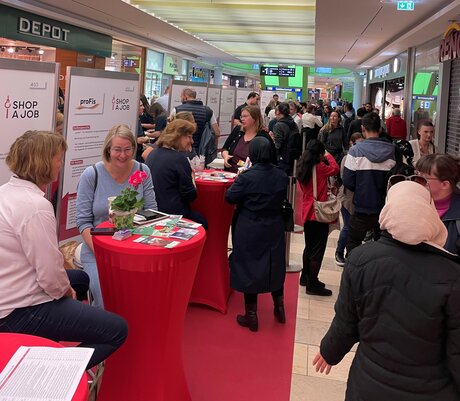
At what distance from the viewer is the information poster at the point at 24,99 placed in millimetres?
2764

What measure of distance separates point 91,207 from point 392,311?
189 cm

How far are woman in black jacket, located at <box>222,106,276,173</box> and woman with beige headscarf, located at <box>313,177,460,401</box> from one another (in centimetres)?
311

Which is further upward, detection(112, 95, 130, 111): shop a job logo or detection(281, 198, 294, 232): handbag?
detection(112, 95, 130, 111): shop a job logo

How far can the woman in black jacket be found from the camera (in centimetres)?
486

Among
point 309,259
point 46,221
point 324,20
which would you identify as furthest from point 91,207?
point 324,20

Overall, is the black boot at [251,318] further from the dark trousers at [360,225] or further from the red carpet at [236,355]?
the dark trousers at [360,225]

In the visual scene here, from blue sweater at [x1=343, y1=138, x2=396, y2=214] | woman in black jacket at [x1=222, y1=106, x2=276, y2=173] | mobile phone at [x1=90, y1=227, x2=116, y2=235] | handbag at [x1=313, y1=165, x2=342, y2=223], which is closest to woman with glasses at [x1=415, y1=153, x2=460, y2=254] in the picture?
blue sweater at [x1=343, y1=138, x2=396, y2=214]

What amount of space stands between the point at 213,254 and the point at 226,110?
5.00 m

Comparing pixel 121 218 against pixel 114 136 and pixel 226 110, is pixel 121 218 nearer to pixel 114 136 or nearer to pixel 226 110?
pixel 114 136

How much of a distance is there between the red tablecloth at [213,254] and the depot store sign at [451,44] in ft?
15.3

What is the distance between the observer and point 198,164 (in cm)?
466

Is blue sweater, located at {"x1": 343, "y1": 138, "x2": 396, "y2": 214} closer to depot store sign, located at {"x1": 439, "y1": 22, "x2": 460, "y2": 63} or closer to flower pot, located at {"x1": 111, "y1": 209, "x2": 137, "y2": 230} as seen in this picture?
flower pot, located at {"x1": 111, "y1": 209, "x2": 137, "y2": 230}

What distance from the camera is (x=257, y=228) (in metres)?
3.59

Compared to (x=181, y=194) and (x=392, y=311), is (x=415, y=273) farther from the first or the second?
(x=181, y=194)
